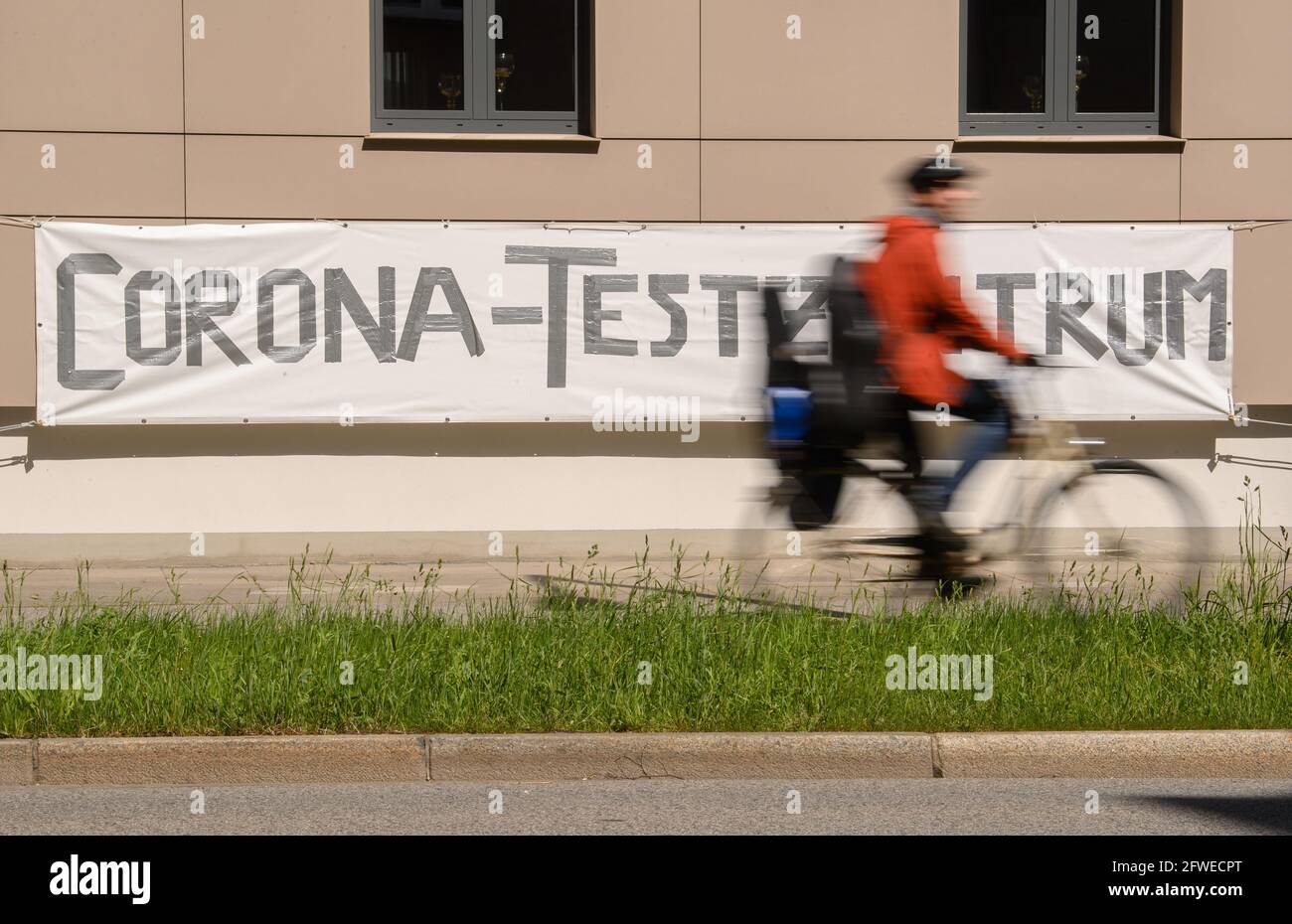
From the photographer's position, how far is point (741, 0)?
12242 mm

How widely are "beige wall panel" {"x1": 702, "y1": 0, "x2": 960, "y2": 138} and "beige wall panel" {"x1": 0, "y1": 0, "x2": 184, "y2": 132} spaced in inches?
155

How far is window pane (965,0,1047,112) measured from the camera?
12.6 metres

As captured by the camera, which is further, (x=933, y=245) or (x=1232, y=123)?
(x=1232, y=123)

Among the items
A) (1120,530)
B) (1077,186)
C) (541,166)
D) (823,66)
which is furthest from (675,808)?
(1077,186)

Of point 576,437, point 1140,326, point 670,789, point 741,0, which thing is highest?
point 741,0

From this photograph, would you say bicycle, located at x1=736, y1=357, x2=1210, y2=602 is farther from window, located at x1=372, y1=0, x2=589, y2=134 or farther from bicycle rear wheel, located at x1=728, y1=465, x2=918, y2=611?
window, located at x1=372, y1=0, x2=589, y2=134

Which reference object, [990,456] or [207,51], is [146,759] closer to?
[990,456]

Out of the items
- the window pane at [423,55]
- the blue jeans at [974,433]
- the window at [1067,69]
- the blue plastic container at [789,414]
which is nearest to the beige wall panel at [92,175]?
the window pane at [423,55]

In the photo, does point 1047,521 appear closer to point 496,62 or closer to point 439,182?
point 439,182

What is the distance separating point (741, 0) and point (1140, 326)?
12.4 ft

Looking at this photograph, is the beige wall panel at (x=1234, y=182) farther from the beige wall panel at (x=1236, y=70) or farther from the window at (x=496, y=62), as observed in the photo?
the window at (x=496, y=62)

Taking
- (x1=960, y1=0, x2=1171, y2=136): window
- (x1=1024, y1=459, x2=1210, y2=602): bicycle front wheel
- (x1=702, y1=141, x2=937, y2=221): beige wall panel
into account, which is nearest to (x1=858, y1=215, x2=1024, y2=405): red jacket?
(x1=1024, y1=459, x2=1210, y2=602): bicycle front wheel
